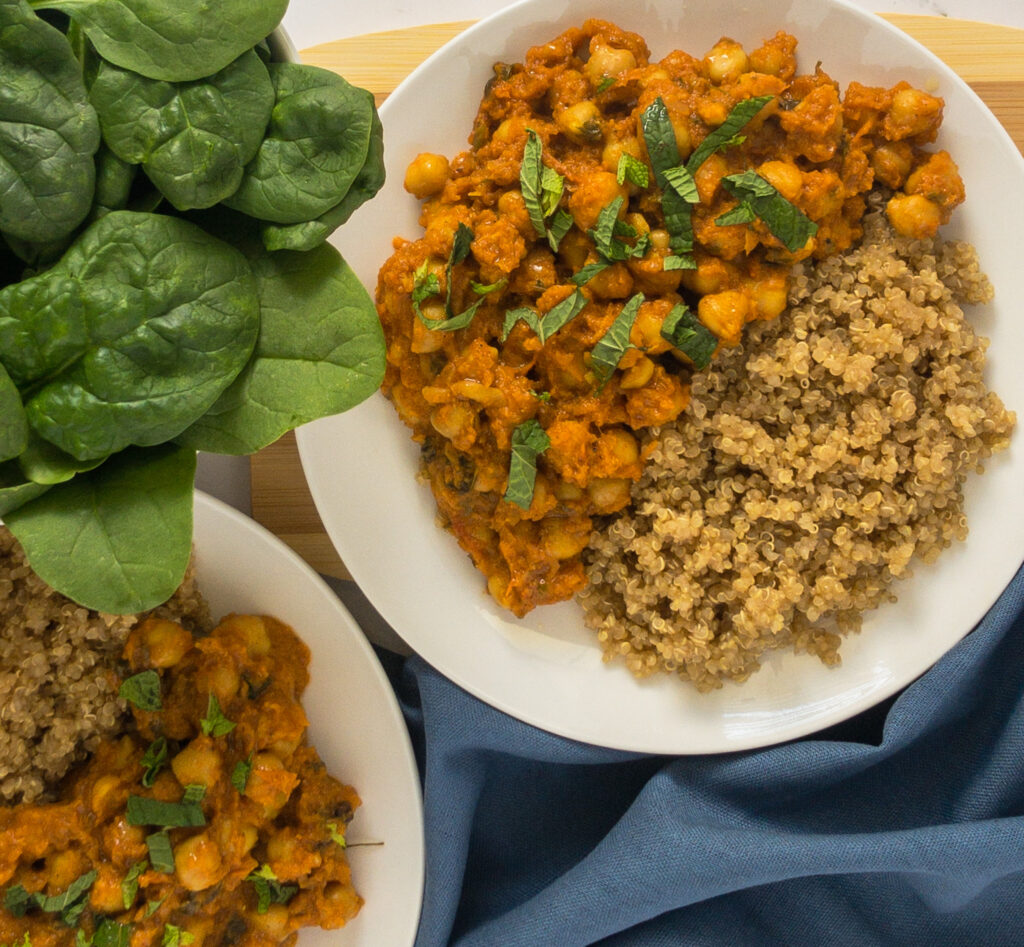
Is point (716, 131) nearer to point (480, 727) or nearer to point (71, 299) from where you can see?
point (71, 299)

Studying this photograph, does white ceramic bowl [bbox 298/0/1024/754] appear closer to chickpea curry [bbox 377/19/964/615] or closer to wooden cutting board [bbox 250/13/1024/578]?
chickpea curry [bbox 377/19/964/615]

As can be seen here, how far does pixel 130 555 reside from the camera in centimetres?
158

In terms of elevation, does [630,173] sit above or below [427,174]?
above

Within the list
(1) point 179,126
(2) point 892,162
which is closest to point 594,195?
(2) point 892,162

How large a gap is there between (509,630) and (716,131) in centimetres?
110

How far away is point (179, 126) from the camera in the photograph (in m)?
1.48

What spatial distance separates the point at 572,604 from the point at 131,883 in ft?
3.43

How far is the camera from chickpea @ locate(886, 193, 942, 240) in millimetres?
1979

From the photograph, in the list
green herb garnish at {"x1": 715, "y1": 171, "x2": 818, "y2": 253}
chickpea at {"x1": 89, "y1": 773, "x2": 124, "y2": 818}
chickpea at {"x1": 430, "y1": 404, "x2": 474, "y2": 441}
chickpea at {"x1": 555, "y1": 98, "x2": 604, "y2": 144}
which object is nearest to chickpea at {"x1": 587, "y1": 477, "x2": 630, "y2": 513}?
chickpea at {"x1": 430, "y1": 404, "x2": 474, "y2": 441}

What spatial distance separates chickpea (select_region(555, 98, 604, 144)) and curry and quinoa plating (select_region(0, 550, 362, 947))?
119 centimetres

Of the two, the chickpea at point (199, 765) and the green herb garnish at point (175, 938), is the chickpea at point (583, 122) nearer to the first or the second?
the chickpea at point (199, 765)

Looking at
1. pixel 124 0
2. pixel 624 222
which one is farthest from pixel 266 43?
pixel 624 222

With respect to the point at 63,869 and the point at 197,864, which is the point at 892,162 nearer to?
the point at 197,864

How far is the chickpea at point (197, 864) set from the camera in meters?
2.02
